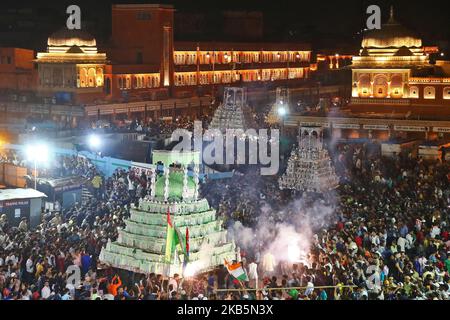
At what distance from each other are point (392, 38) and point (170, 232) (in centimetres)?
3198

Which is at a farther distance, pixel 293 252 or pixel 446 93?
pixel 446 93

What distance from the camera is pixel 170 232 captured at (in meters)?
16.8

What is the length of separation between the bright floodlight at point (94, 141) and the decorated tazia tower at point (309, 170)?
9.14m

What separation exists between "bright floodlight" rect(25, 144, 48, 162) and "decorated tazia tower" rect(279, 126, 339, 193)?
9017mm

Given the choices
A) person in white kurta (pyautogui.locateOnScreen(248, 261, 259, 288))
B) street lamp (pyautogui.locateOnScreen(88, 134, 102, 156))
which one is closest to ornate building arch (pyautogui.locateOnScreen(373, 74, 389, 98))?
street lamp (pyautogui.locateOnScreen(88, 134, 102, 156))

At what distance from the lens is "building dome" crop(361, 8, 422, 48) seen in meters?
45.9

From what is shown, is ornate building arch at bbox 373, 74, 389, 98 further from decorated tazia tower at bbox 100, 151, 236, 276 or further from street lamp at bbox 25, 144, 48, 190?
decorated tazia tower at bbox 100, 151, 236, 276

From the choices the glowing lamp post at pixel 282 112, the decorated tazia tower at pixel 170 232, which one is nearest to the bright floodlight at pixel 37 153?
the decorated tazia tower at pixel 170 232

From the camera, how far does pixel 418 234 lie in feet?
62.1

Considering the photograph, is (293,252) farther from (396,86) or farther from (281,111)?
(396,86)

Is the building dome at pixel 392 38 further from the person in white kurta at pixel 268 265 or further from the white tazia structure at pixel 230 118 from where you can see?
the person in white kurta at pixel 268 265

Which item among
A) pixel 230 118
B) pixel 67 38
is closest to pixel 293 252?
pixel 230 118

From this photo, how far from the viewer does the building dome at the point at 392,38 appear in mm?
45906

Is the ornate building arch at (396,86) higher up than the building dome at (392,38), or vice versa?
the building dome at (392,38)
